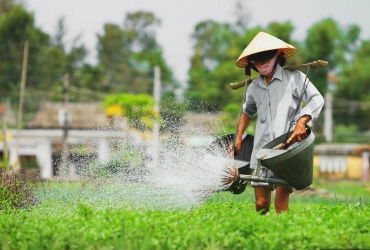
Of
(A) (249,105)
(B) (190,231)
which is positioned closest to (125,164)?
(A) (249,105)

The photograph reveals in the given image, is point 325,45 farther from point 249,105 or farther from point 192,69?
point 249,105

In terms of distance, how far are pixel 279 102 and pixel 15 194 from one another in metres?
3.28

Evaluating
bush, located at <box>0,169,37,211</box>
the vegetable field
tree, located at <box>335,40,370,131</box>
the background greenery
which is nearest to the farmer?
the vegetable field

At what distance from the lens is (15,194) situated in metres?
8.69

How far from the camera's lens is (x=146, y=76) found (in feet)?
203

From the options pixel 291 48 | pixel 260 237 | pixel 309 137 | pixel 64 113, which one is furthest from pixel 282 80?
pixel 64 113

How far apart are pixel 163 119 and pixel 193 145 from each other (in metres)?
0.70

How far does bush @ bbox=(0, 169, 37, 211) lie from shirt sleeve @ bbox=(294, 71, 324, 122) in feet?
10.0

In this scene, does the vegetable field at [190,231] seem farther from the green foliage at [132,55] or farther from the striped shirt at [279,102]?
the green foliage at [132,55]

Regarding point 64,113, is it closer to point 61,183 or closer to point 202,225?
point 61,183

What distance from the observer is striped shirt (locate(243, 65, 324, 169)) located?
23.5 ft

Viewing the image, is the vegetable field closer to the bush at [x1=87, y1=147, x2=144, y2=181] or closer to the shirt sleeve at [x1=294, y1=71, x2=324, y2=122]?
the shirt sleeve at [x1=294, y1=71, x2=324, y2=122]

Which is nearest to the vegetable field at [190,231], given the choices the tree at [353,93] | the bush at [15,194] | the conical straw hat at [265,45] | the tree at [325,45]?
the conical straw hat at [265,45]

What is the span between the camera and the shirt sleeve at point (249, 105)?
7543 mm
